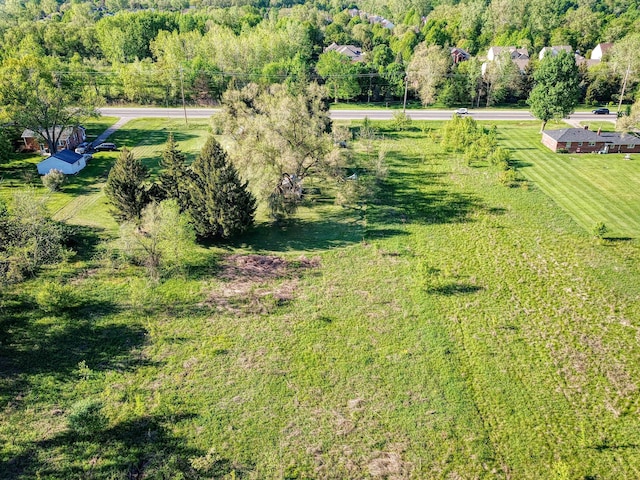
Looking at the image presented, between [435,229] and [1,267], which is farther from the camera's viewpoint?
[435,229]

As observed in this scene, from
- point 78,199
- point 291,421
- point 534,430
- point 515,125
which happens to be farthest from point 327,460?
point 515,125

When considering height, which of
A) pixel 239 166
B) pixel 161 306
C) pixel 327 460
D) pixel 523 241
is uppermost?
pixel 239 166

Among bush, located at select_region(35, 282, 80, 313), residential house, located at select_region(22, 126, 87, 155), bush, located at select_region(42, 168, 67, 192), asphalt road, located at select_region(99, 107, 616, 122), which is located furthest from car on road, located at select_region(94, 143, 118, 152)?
bush, located at select_region(35, 282, 80, 313)

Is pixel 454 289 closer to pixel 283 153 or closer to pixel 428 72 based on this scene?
pixel 283 153

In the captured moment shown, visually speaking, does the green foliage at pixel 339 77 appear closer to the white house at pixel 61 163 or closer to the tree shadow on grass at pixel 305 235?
the tree shadow on grass at pixel 305 235

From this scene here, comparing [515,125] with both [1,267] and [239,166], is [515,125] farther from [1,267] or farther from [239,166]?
[1,267]

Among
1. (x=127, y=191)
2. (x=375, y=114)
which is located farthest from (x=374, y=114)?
(x=127, y=191)

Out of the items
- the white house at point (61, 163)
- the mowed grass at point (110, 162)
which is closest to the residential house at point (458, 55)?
the mowed grass at point (110, 162)
